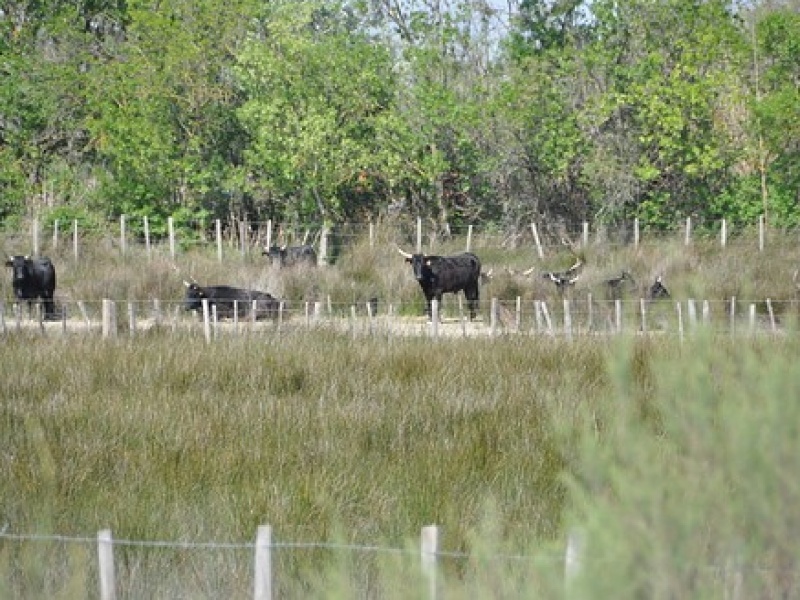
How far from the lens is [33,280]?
62.8 ft

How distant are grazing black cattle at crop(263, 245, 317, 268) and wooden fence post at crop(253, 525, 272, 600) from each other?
58.1 feet

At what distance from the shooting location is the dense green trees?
85.4 feet

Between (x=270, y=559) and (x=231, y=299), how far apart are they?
1379cm

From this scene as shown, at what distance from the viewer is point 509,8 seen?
2942 centimetres

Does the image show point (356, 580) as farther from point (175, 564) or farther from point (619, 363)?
point (619, 363)

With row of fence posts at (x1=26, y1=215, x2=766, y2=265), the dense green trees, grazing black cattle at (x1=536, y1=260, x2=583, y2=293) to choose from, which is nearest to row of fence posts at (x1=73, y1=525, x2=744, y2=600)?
grazing black cattle at (x1=536, y1=260, x2=583, y2=293)

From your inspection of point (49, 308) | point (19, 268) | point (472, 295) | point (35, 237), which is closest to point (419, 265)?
point (472, 295)

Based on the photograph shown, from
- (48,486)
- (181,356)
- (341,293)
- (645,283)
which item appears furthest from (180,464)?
(645,283)

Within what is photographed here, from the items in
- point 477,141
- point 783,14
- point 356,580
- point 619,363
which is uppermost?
point 783,14

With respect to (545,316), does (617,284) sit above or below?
above

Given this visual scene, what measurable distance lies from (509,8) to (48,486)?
24.2 m

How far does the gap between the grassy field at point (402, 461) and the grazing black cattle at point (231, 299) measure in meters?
4.80

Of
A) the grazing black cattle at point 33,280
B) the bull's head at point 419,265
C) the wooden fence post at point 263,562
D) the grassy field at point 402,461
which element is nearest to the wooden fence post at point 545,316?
the bull's head at point 419,265

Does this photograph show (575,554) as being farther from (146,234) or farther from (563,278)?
(146,234)
